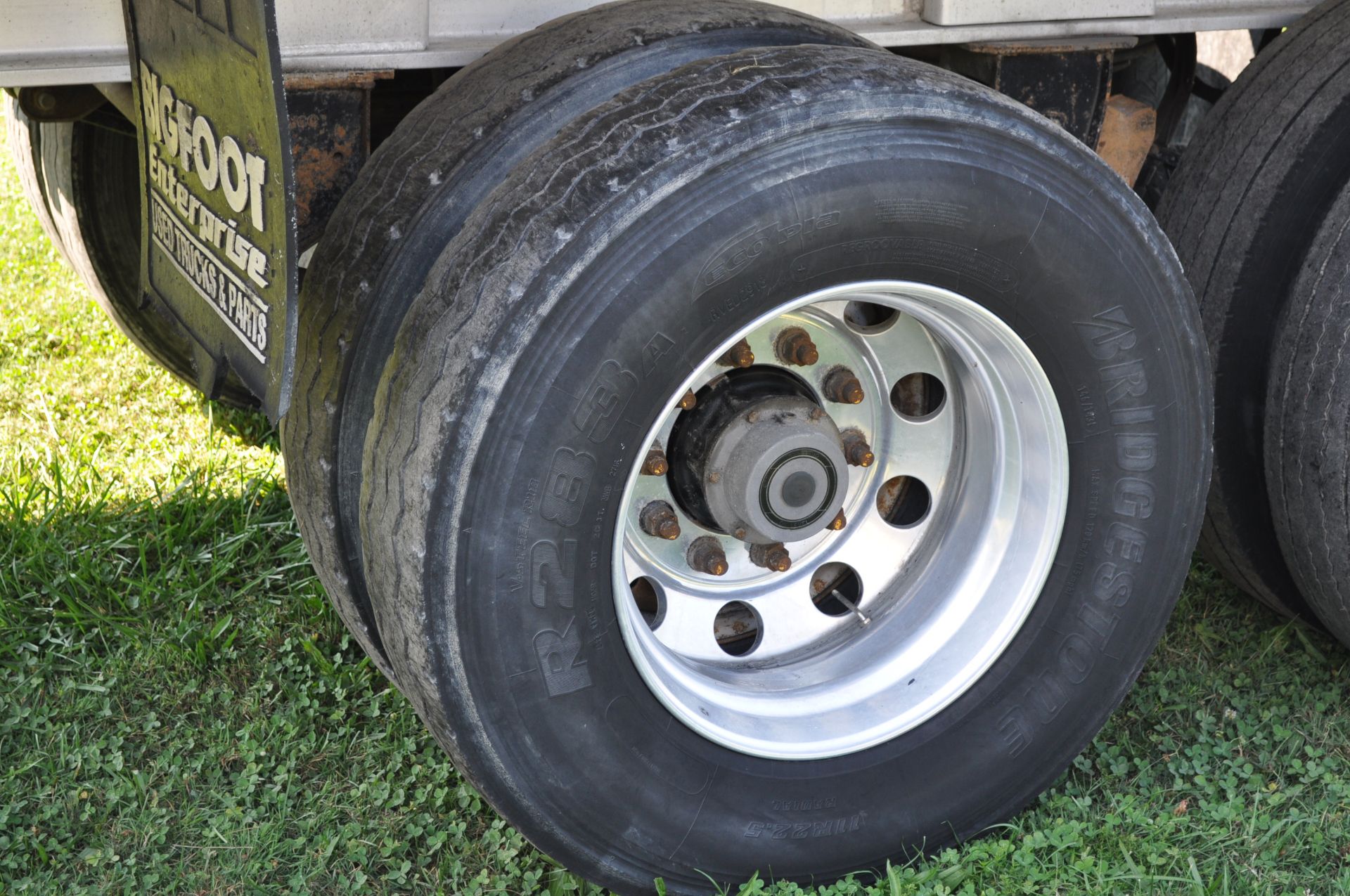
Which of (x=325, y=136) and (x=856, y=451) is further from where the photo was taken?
(x=856, y=451)

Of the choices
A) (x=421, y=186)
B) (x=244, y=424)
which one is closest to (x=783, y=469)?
(x=421, y=186)

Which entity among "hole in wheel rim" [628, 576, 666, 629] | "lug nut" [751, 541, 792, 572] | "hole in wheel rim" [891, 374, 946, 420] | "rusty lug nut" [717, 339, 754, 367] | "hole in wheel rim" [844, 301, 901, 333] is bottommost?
"hole in wheel rim" [628, 576, 666, 629]

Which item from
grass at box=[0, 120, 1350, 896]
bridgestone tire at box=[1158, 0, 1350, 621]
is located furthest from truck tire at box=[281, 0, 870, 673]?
bridgestone tire at box=[1158, 0, 1350, 621]

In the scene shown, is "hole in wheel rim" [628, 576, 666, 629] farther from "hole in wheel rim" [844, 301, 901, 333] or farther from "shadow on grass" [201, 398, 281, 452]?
"shadow on grass" [201, 398, 281, 452]

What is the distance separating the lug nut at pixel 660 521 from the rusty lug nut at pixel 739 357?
11.2 inches

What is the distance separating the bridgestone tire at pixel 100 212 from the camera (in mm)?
3350

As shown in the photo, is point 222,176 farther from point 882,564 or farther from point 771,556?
point 882,564

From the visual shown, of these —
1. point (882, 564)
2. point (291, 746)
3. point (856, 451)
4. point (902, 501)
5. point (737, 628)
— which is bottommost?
point (291, 746)

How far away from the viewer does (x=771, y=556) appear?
2424 mm

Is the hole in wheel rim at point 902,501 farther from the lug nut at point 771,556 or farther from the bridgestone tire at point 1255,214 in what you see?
the bridgestone tire at point 1255,214

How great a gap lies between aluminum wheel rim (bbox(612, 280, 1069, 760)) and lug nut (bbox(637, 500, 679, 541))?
1 centimetres

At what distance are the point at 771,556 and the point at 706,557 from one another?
132 millimetres

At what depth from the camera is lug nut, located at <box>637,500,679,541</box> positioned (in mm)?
2324

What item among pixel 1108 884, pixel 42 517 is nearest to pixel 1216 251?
pixel 1108 884
